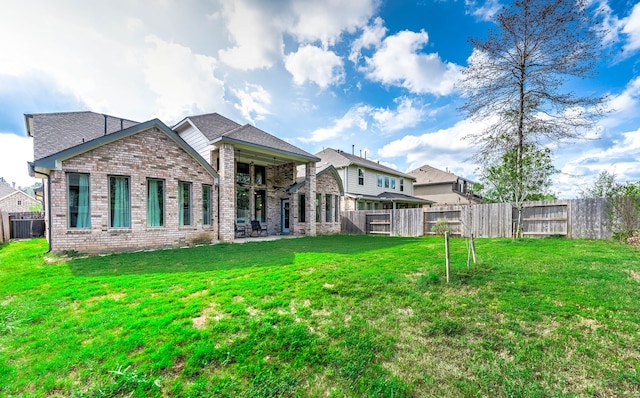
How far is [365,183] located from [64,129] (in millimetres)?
19357

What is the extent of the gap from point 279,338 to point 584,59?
17.3 m

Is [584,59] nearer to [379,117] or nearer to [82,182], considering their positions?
[379,117]

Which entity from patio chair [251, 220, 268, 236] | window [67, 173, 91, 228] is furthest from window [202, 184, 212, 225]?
window [67, 173, 91, 228]

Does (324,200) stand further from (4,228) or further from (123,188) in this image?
(4,228)

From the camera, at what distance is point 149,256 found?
806 centimetres

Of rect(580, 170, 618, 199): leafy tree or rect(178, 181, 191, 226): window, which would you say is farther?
rect(580, 170, 618, 199): leafy tree

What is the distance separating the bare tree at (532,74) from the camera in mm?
11742

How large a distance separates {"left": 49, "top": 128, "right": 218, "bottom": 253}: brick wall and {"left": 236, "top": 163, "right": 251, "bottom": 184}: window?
3.71 metres

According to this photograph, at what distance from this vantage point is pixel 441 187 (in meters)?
A: 32.6

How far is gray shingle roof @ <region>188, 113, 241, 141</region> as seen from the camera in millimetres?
12572

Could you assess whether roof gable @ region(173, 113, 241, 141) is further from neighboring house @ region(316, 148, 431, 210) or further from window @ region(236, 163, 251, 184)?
neighboring house @ region(316, 148, 431, 210)

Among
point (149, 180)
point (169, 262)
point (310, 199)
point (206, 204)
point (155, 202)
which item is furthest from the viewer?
point (310, 199)

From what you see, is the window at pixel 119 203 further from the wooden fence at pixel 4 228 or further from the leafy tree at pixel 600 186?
the leafy tree at pixel 600 186

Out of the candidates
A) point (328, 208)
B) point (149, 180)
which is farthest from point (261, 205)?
point (149, 180)
